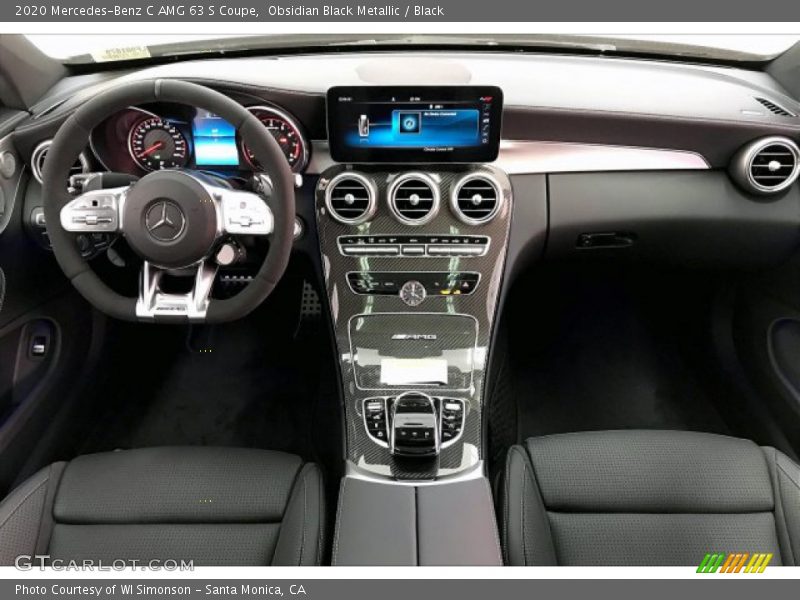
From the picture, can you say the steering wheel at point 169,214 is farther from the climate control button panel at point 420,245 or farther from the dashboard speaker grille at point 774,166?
the dashboard speaker grille at point 774,166

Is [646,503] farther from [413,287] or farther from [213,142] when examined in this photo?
[213,142]

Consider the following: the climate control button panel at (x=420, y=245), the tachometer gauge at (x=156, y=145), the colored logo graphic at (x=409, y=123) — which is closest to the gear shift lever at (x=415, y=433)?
the climate control button panel at (x=420, y=245)

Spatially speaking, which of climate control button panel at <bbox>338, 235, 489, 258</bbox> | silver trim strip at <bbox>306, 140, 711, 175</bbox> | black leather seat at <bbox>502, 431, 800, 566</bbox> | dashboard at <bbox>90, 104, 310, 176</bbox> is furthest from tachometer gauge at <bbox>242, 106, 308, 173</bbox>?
black leather seat at <bbox>502, 431, 800, 566</bbox>

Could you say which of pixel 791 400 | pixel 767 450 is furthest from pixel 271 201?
pixel 791 400

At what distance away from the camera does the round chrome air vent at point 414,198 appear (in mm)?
1516

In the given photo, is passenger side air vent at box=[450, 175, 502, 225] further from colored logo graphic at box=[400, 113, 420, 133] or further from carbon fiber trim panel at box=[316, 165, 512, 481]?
colored logo graphic at box=[400, 113, 420, 133]

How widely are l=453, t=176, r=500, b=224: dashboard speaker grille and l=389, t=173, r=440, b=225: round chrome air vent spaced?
0.19 feet

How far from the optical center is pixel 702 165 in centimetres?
165

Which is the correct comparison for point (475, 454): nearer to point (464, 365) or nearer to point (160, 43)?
point (464, 365)

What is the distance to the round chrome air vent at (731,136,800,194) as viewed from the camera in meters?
1.59

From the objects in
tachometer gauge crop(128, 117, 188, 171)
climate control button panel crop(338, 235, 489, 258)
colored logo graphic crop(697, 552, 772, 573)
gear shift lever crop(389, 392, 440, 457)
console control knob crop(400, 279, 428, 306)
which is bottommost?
colored logo graphic crop(697, 552, 772, 573)

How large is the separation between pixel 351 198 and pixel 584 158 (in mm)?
626

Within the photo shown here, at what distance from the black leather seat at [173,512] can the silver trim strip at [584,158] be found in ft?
3.06

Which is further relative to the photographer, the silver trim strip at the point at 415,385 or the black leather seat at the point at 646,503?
the silver trim strip at the point at 415,385
